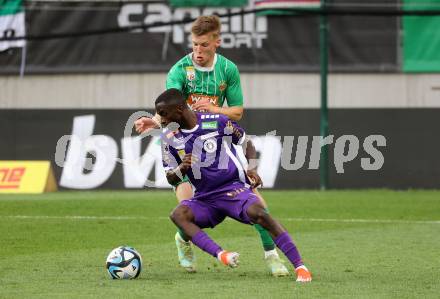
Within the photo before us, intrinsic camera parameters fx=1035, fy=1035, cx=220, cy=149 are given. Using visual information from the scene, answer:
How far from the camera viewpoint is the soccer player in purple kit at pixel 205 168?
8031 mm

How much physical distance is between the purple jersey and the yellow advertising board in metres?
11.0

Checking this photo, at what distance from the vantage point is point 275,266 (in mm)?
8359

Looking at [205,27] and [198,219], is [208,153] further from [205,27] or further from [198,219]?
[205,27]

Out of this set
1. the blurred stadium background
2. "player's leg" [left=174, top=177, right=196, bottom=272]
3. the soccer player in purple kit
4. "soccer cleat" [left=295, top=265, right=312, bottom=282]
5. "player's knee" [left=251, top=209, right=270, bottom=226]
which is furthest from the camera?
the blurred stadium background

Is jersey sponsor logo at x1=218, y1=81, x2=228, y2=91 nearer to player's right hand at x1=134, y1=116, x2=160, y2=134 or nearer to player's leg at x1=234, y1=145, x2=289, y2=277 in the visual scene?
player's leg at x1=234, y1=145, x2=289, y2=277

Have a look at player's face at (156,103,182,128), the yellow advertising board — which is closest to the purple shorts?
player's face at (156,103,182,128)

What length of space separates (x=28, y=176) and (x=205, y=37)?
11304 millimetres

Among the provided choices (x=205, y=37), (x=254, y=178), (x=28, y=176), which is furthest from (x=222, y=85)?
(x=28, y=176)

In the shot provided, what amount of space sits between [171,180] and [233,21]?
464 inches

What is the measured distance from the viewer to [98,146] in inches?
774

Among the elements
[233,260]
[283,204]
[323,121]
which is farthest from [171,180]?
[323,121]

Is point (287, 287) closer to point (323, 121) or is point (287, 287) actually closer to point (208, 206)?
point (208, 206)

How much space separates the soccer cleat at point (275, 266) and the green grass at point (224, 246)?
0.32 ft

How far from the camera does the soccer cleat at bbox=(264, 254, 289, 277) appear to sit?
8.30m
